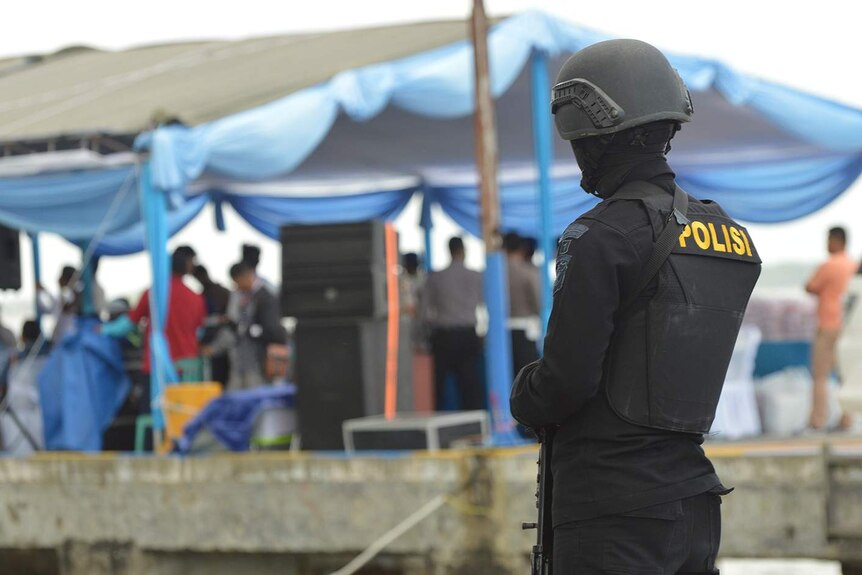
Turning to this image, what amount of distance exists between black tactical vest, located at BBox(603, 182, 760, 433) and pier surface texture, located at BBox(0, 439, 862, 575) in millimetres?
5020

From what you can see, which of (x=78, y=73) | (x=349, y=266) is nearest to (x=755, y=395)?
(x=349, y=266)

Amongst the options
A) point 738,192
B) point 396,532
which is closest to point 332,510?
point 396,532

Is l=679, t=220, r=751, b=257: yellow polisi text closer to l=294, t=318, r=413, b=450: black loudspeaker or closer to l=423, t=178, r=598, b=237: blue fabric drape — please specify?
l=294, t=318, r=413, b=450: black loudspeaker

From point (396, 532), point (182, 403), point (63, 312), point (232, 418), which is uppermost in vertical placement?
point (63, 312)

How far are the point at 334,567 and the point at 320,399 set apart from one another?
1.02m

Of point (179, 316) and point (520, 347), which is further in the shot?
point (520, 347)

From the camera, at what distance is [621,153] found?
2.97 m

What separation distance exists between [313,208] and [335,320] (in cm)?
951

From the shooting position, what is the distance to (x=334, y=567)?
873cm

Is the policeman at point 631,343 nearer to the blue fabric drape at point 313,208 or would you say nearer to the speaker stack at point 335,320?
the speaker stack at point 335,320

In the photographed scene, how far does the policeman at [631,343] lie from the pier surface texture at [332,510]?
197 inches

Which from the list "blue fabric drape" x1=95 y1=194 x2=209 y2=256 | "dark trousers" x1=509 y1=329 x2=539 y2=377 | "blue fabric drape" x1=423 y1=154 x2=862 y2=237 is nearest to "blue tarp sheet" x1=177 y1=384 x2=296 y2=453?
"dark trousers" x1=509 y1=329 x2=539 y2=377

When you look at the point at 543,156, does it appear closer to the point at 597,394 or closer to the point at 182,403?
the point at 182,403

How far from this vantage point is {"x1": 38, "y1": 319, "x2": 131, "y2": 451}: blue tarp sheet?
10.2 meters
